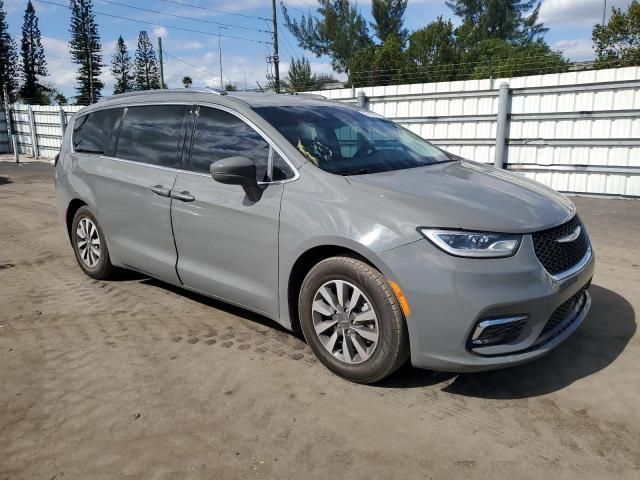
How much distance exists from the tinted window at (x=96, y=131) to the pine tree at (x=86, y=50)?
180ft

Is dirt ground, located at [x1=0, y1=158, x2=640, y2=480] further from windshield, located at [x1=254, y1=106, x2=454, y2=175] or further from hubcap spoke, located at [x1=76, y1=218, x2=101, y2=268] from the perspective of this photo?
windshield, located at [x1=254, y1=106, x2=454, y2=175]

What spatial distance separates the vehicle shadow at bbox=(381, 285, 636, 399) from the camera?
312cm

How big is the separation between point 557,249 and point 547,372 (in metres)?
0.81

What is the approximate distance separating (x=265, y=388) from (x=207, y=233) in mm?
1193

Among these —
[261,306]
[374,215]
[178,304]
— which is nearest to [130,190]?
[178,304]

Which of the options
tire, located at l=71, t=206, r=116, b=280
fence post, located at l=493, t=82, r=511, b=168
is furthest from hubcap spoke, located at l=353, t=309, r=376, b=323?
fence post, located at l=493, t=82, r=511, b=168

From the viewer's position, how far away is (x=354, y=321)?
10.1 ft

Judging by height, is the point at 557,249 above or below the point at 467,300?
above

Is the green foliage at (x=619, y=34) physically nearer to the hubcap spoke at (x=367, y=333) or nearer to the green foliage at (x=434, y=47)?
the green foliage at (x=434, y=47)

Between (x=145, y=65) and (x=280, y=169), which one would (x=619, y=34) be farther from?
(x=145, y=65)

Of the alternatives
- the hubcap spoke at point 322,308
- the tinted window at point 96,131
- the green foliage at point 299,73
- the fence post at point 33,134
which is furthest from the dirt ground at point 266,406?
the green foliage at point 299,73

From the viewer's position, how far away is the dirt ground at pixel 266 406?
2494 mm

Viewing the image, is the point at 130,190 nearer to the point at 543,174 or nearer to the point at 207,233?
the point at 207,233

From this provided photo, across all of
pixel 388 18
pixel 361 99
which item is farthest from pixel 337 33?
pixel 361 99
